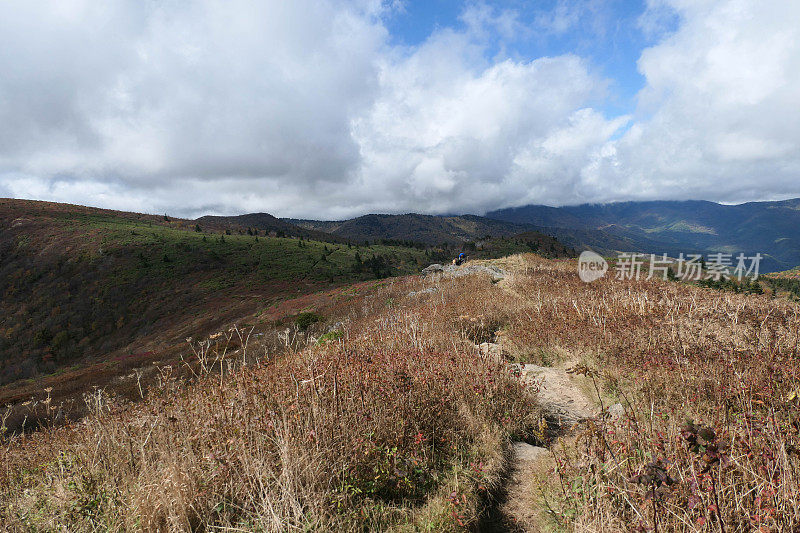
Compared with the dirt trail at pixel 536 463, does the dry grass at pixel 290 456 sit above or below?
above

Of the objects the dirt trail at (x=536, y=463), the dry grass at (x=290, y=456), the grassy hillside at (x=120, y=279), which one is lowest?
the grassy hillside at (x=120, y=279)

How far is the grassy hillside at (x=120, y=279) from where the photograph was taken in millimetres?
34625

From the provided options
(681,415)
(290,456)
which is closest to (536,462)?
(681,415)

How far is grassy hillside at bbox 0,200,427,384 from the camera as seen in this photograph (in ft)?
114

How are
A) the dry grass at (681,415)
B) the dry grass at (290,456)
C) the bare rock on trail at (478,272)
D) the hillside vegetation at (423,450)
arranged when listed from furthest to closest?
the bare rock on trail at (478,272)
the dry grass at (290,456)
the hillside vegetation at (423,450)
the dry grass at (681,415)

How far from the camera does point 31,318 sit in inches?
1547

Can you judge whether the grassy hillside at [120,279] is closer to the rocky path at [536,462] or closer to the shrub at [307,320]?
the shrub at [307,320]

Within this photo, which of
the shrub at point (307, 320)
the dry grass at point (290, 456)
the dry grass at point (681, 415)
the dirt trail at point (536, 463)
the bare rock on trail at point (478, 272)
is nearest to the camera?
the dry grass at point (681, 415)

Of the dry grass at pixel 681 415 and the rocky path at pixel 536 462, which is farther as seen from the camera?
the rocky path at pixel 536 462

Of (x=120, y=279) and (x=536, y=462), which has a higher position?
(x=536, y=462)

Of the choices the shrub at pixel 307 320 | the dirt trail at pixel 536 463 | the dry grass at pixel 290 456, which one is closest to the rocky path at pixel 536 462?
the dirt trail at pixel 536 463

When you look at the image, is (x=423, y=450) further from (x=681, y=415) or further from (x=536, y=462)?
(x=681, y=415)

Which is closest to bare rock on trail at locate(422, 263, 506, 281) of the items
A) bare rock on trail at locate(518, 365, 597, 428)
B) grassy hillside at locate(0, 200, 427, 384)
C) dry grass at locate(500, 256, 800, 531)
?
dry grass at locate(500, 256, 800, 531)

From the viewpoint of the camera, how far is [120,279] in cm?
4447
